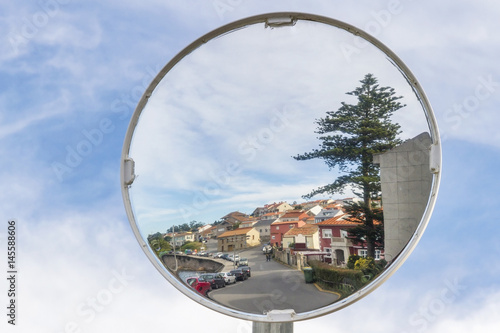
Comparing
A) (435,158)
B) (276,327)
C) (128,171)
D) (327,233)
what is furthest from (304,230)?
(128,171)

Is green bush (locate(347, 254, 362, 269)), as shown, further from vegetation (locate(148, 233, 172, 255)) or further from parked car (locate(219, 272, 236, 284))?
vegetation (locate(148, 233, 172, 255))

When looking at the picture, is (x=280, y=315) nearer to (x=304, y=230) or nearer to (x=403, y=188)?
(x=304, y=230)

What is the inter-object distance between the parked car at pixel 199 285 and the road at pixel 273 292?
10 cm

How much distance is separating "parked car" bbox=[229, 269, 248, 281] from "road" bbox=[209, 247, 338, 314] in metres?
0.02

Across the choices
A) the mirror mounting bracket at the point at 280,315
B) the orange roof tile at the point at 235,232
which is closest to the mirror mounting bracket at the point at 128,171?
the orange roof tile at the point at 235,232

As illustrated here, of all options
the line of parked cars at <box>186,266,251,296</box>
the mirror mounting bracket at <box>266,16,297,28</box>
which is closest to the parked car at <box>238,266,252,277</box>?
the line of parked cars at <box>186,266,251,296</box>

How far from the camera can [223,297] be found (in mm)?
2459

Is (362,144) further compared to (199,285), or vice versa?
(199,285)

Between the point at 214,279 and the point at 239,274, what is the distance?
0.13 meters

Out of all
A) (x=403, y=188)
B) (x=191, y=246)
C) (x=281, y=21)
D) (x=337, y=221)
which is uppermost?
(x=281, y=21)

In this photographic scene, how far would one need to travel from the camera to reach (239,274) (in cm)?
247

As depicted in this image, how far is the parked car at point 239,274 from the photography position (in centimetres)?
246

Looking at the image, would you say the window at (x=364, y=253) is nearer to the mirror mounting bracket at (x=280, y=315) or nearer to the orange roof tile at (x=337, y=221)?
the orange roof tile at (x=337, y=221)

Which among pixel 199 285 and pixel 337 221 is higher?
pixel 337 221
